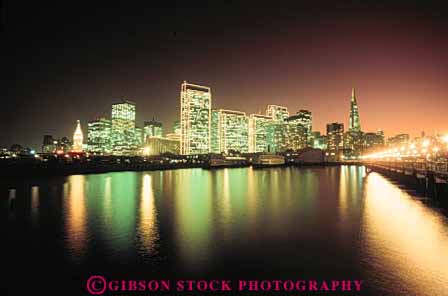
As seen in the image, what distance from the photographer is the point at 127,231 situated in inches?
659

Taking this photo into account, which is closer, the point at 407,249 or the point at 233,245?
the point at 407,249

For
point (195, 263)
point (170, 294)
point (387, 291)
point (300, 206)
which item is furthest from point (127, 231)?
point (300, 206)

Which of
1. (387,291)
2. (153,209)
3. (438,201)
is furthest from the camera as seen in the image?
(438,201)

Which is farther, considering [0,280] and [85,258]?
[85,258]

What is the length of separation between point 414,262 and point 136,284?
9496 mm

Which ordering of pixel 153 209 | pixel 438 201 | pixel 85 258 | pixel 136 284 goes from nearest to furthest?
1. pixel 136 284
2. pixel 85 258
3. pixel 153 209
4. pixel 438 201

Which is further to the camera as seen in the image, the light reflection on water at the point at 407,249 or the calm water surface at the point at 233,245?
the calm water surface at the point at 233,245

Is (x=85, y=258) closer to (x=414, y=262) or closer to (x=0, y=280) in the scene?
(x=0, y=280)

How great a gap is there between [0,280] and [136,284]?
447cm

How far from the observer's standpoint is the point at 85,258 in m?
12.2

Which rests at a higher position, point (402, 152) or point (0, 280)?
point (402, 152)

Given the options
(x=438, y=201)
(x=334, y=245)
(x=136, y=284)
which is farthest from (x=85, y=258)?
(x=438, y=201)

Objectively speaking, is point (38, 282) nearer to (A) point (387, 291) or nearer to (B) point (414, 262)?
(A) point (387, 291)

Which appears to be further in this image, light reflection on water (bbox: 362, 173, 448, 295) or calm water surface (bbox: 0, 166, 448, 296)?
calm water surface (bbox: 0, 166, 448, 296)
